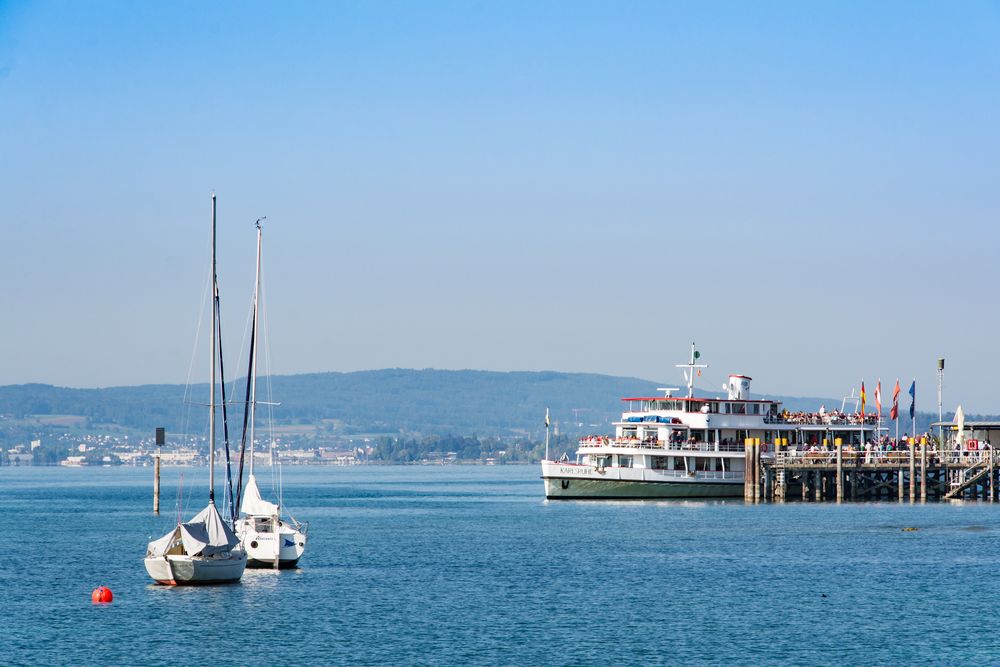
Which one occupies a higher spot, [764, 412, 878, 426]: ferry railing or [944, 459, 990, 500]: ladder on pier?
[764, 412, 878, 426]: ferry railing

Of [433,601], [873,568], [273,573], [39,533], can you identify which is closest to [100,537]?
[39,533]

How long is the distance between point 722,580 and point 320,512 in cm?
6704

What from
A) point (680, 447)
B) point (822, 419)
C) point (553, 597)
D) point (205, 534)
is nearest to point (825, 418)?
point (822, 419)

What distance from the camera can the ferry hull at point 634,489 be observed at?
113812 mm

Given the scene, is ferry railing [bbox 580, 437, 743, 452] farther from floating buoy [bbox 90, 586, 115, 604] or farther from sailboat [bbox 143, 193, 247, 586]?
floating buoy [bbox 90, 586, 115, 604]

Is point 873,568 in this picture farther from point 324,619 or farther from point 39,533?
point 39,533

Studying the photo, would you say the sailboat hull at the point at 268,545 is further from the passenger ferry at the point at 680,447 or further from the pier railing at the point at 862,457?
the pier railing at the point at 862,457

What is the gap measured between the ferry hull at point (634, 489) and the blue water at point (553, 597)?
10.6 metres

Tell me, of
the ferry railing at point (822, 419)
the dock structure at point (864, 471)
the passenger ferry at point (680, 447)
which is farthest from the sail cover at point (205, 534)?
the ferry railing at point (822, 419)

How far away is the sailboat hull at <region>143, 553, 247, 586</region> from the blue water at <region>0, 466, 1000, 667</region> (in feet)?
1.85

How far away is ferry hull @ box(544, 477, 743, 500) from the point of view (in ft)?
373

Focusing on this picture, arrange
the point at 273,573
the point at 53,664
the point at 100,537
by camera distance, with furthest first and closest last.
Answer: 1. the point at 100,537
2. the point at 273,573
3. the point at 53,664

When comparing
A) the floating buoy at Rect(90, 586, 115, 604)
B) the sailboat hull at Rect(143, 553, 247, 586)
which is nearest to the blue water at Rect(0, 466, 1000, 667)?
the sailboat hull at Rect(143, 553, 247, 586)

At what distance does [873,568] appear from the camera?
70562 mm
